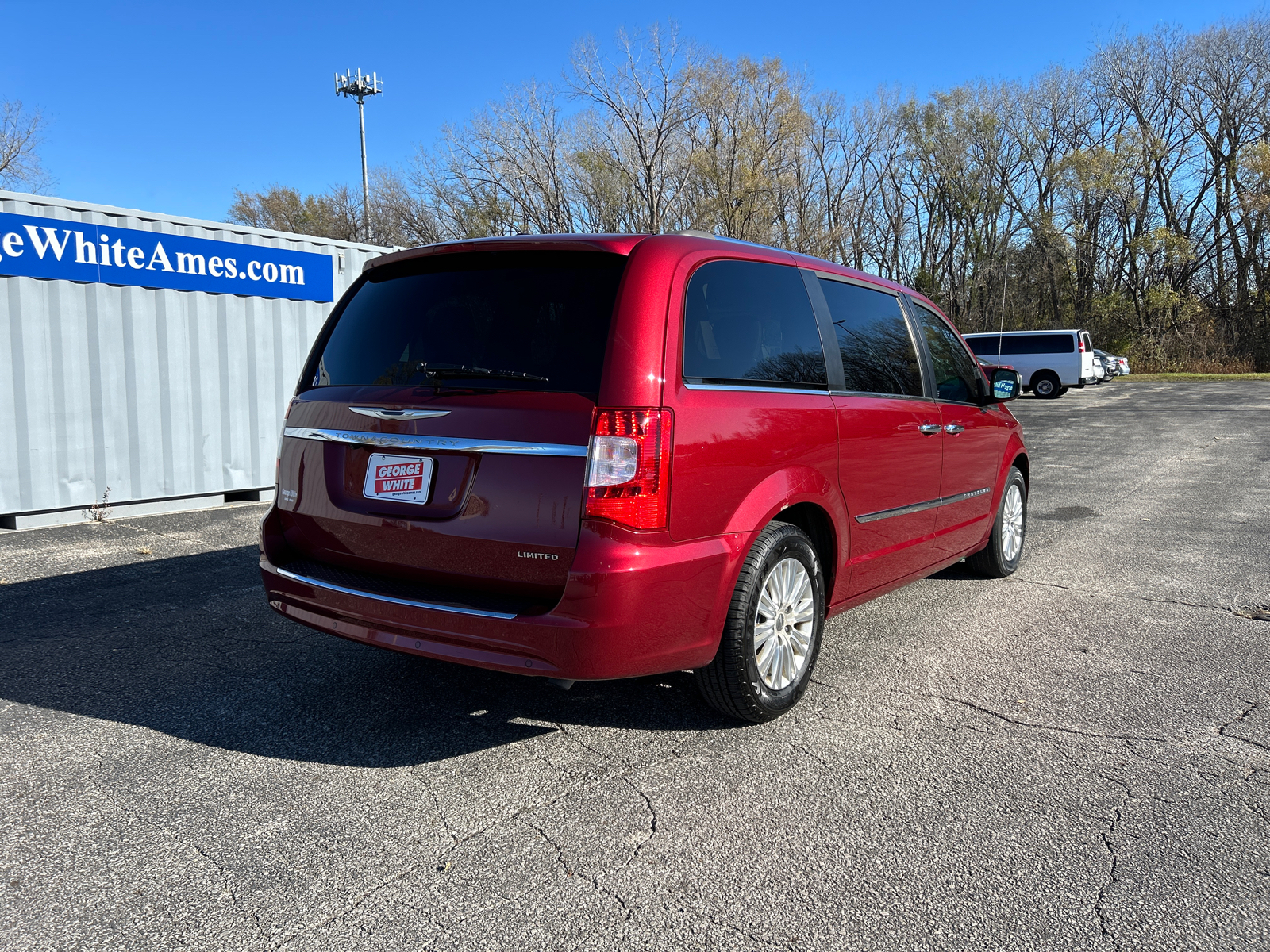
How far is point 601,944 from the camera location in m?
2.15

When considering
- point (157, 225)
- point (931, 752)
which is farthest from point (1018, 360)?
point (931, 752)

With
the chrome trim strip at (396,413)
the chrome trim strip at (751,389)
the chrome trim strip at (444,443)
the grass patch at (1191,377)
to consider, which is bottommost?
the chrome trim strip at (444,443)

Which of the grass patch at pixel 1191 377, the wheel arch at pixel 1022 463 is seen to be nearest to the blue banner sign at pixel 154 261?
the wheel arch at pixel 1022 463

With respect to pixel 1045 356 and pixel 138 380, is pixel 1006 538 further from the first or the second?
pixel 1045 356

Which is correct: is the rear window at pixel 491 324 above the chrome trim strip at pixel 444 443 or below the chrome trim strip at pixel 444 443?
above

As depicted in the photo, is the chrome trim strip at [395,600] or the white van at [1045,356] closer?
the chrome trim strip at [395,600]

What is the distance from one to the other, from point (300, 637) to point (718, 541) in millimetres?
2509

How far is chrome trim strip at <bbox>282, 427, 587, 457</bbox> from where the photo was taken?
2.80 meters

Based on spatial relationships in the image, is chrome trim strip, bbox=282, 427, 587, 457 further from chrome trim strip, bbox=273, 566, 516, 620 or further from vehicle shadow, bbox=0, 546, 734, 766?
vehicle shadow, bbox=0, 546, 734, 766

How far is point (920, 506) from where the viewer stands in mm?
4480

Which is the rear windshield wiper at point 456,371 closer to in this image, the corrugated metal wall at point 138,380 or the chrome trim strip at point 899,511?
the chrome trim strip at point 899,511

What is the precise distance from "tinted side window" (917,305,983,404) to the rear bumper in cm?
229

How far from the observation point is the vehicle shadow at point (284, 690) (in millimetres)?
3322

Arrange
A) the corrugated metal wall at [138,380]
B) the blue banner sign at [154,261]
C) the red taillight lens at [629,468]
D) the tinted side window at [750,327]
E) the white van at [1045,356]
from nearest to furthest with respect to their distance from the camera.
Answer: the red taillight lens at [629,468], the tinted side window at [750,327], the blue banner sign at [154,261], the corrugated metal wall at [138,380], the white van at [1045,356]
